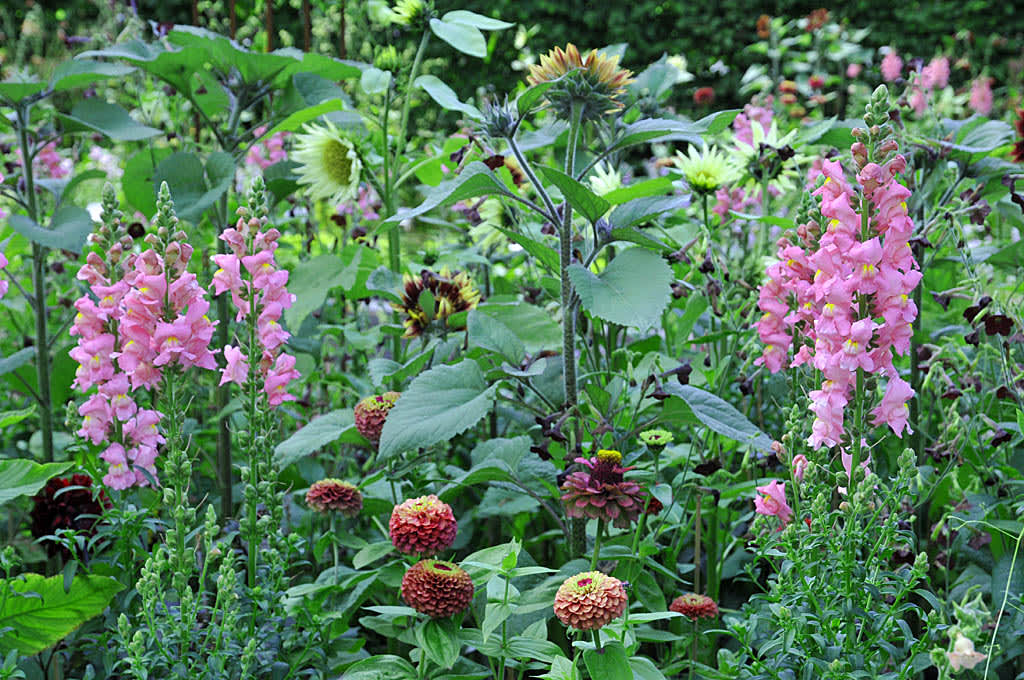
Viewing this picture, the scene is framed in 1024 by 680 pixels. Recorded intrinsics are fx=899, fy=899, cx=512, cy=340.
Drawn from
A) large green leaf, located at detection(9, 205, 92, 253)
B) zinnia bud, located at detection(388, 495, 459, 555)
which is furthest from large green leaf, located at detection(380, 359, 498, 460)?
large green leaf, located at detection(9, 205, 92, 253)

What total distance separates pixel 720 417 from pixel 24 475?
1357mm

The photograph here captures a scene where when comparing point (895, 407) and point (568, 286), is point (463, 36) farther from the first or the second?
point (895, 407)

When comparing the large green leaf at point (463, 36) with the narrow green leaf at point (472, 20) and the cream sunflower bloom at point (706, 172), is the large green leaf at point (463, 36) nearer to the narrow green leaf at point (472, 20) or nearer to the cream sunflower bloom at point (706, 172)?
the narrow green leaf at point (472, 20)

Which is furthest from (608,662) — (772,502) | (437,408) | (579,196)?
(579,196)

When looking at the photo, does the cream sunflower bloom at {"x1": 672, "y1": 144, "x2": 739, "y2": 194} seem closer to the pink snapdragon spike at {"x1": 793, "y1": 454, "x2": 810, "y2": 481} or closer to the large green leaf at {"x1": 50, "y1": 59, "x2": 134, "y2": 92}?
the pink snapdragon spike at {"x1": 793, "y1": 454, "x2": 810, "y2": 481}

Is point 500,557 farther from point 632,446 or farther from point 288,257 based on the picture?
point 288,257

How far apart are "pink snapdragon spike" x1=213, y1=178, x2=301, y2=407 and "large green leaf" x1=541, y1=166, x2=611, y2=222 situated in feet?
1.70

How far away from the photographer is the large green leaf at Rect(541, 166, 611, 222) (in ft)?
5.27

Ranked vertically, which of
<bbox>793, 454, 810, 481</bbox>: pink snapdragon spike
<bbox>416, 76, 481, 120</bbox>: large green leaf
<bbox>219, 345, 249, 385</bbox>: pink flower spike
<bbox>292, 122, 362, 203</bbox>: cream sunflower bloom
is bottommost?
<bbox>793, 454, 810, 481</bbox>: pink snapdragon spike

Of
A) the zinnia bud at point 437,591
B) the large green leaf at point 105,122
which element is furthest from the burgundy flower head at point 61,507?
the large green leaf at point 105,122

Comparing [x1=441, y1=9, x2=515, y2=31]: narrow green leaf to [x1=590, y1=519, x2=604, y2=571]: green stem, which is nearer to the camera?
[x1=590, y1=519, x2=604, y2=571]: green stem

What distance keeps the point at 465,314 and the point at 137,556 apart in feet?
2.87

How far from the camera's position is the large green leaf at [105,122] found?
235 centimetres

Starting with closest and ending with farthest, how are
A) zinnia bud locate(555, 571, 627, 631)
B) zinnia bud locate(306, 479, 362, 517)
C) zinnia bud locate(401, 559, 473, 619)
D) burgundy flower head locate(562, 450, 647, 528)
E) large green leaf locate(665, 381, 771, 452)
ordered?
1. zinnia bud locate(555, 571, 627, 631)
2. zinnia bud locate(401, 559, 473, 619)
3. burgundy flower head locate(562, 450, 647, 528)
4. large green leaf locate(665, 381, 771, 452)
5. zinnia bud locate(306, 479, 362, 517)
